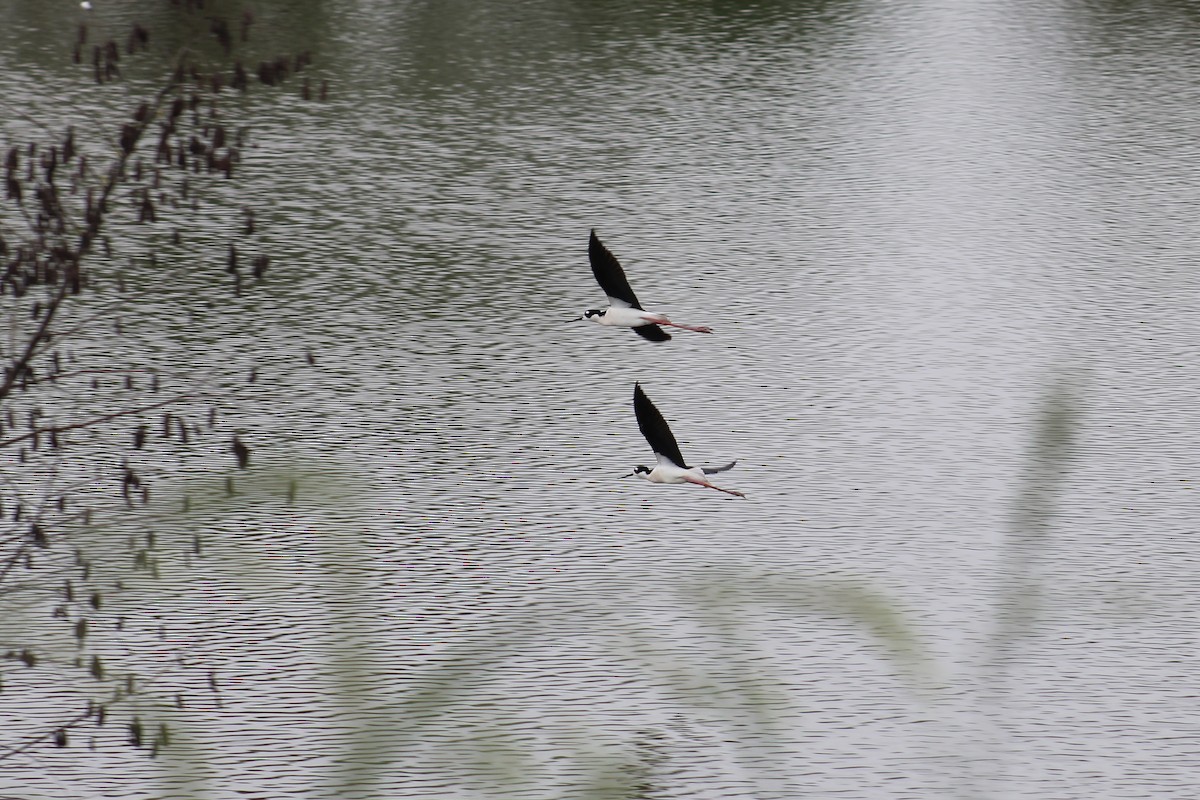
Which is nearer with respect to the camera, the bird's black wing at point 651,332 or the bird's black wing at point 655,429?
the bird's black wing at point 655,429

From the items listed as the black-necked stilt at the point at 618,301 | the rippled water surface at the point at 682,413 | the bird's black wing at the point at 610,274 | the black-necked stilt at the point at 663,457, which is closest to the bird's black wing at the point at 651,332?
the black-necked stilt at the point at 618,301

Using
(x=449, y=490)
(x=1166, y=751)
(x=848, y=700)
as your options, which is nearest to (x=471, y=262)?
(x=449, y=490)

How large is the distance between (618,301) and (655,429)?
162 centimetres

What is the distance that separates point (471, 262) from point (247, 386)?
301 cm

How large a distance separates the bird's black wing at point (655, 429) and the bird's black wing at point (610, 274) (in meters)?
0.77

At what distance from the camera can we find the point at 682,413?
14594mm

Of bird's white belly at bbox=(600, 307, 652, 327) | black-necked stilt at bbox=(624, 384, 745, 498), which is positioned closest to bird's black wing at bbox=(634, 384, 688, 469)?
black-necked stilt at bbox=(624, 384, 745, 498)

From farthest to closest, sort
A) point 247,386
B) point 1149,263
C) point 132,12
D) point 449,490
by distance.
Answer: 1. point 132,12
2. point 1149,263
3. point 247,386
4. point 449,490

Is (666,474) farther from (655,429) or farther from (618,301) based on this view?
(618,301)

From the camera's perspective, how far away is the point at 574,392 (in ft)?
49.1

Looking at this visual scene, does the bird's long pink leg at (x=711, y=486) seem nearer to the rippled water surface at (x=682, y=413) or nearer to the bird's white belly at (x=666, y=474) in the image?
the bird's white belly at (x=666, y=474)

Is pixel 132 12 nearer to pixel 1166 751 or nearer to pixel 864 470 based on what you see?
pixel 864 470

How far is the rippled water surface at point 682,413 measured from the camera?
1039 cm

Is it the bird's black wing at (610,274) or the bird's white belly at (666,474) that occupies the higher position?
the bird's black wing at (610,274)
